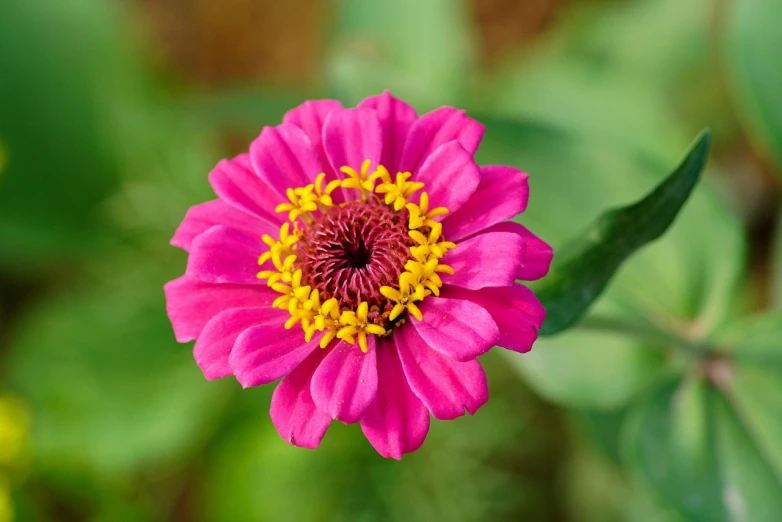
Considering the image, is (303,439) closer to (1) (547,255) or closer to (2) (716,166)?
(1) (547,255)

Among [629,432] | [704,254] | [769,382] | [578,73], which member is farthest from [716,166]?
[629,432]

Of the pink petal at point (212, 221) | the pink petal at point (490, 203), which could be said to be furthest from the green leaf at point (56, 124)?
the pink petal at point (490, 203)

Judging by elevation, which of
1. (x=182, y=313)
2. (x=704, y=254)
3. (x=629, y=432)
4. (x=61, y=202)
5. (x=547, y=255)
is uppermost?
(x=547, y=255)

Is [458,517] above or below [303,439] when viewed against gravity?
below

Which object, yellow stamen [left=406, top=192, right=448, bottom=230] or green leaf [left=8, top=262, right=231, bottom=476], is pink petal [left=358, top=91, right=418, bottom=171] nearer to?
yellow stamen [left=406, top=192, right=448, bottom=230]

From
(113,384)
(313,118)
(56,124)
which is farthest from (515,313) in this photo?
(56,124)

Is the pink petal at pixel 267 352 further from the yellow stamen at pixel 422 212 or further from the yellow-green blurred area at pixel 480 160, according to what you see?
the yellow-green blurred area at pixel 480 160

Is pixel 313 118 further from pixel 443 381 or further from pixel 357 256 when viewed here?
pixel 443 381
